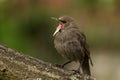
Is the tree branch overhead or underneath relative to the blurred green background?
underneath

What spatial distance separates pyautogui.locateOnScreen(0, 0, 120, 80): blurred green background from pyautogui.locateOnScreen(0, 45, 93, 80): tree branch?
146cm

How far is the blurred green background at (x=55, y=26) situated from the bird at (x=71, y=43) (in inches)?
15.9

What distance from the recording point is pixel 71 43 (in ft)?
27.6

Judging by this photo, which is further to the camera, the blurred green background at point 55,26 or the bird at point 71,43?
the blurred green background at point 55,26

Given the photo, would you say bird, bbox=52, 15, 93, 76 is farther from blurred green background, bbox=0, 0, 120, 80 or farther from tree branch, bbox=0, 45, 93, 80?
tree branch, bbox=0, 45, 93, 80

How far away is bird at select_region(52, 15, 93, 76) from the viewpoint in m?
8.33

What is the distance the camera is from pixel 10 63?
7.06 metres

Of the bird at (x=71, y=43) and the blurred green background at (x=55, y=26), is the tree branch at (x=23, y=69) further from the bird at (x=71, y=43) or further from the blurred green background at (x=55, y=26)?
the blurred green background at (x=55, y=26)

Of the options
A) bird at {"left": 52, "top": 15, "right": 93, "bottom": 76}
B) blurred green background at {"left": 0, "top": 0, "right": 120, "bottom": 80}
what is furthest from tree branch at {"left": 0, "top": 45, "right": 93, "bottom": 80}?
blurred green background at {"left": 0, "top": 0, "right": 120, "bottom": 80}

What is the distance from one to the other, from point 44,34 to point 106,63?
116cm

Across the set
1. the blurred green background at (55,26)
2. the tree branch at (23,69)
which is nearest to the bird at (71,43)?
the blurred green background at (55,26)

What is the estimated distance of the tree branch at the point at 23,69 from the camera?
700 cm

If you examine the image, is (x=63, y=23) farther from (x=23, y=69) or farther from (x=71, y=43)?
(x=23, y=69)

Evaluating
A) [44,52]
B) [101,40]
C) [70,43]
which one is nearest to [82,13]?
[101,40]
